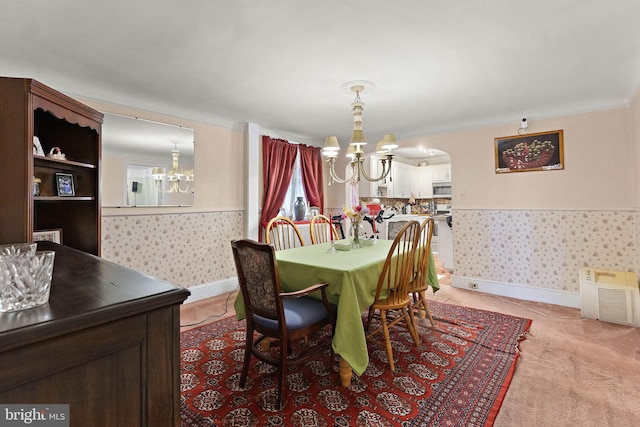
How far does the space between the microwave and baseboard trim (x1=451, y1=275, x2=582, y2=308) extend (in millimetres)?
3616

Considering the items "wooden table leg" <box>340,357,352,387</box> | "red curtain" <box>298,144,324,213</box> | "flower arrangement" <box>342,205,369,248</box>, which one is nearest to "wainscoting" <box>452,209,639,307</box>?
"flower arrangement" <box>342,205,369,248</box>

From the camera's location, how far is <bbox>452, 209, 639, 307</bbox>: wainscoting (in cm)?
323

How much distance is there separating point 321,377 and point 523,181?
331 centimetres

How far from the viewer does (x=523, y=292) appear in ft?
12.1

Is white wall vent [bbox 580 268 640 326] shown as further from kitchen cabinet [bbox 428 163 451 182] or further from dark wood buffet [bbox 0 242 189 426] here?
kitchen cabinet [bbox 428 163 451 182]

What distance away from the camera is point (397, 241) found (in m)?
2.07

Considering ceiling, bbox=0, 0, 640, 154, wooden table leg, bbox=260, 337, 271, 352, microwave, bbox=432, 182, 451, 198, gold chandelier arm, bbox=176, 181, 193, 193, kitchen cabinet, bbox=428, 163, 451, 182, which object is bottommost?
wooden table leg, bbox=260, 337, 271, 352

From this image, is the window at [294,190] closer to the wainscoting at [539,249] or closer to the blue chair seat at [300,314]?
the wainscoting at [539,249]

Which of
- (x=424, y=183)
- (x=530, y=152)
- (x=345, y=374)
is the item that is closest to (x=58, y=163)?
(x=345, y=374)

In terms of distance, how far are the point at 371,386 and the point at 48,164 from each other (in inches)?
102

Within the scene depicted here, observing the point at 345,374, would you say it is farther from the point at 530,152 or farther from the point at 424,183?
the point at 424,183

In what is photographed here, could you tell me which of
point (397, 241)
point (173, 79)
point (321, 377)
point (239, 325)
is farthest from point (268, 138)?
point (321, 377)

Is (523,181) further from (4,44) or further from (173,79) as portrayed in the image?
(4,44)

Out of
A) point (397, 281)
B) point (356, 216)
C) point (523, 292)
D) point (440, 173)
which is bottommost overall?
point (523, 292)
